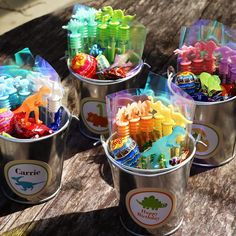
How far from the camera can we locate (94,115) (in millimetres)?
1312

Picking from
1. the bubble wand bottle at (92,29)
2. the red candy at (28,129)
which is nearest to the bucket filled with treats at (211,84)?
the bubble wand bottle at (92,29)

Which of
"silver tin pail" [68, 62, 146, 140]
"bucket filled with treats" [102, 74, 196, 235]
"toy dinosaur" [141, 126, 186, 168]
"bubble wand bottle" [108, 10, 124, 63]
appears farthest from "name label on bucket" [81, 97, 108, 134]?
"toy dinosaur" [141, 126, 186, 168]

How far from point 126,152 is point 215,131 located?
0.30 metres

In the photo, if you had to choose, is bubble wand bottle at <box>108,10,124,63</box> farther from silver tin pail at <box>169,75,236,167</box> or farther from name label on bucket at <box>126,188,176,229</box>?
name label on bucket at <box>126,188,176,229</box>

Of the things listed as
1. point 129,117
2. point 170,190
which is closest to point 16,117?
point 129,117

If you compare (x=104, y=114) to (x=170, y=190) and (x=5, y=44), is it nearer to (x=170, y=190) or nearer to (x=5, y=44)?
(x=170, y=190)

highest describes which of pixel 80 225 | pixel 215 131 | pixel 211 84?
pixel 211 84

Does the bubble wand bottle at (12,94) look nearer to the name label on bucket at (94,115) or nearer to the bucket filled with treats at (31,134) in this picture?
the bucket filled with treats at (31,134)

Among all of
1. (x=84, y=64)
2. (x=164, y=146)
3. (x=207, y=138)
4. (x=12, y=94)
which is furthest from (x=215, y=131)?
(x=12, y=94)

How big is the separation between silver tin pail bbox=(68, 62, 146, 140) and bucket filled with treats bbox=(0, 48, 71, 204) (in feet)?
0.45

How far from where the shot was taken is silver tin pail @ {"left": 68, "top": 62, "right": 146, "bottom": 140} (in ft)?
4.12

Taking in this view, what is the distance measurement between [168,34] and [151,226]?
87cm

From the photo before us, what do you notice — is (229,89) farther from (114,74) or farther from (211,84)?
(114,74)

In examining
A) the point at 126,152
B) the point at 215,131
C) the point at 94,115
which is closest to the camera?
the point at 126,152
